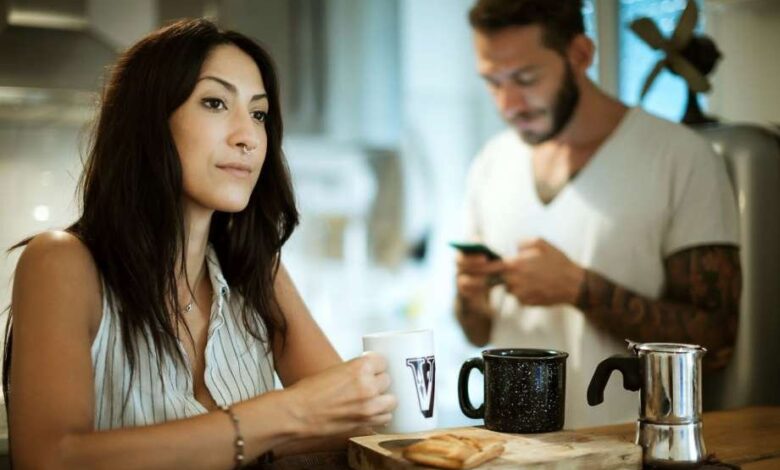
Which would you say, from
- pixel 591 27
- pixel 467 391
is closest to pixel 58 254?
pixel 467 391

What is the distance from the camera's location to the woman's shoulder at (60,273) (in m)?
1.33

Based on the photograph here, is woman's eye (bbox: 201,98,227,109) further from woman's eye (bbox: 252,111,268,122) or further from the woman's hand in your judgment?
the woman's hand

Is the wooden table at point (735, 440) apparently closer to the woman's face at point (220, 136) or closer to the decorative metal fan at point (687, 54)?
the woman's face at point (220, 136)

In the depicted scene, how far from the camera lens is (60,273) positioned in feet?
4.42

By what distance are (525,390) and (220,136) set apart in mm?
618

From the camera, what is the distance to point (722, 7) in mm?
2633

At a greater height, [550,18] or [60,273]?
[550,18]

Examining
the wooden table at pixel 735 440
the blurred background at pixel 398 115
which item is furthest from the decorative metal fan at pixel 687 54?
the wooden table at pixel 735 440

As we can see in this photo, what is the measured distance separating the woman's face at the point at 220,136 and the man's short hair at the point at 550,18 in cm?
120

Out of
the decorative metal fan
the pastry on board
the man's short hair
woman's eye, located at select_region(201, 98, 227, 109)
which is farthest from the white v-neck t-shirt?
the pastry on board

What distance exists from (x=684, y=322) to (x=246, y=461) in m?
1.45

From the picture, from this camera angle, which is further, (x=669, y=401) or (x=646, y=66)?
(x=646, y=66)

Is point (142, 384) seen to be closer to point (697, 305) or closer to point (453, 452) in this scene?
point (453, 452)

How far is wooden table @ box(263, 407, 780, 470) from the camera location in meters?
1.38
